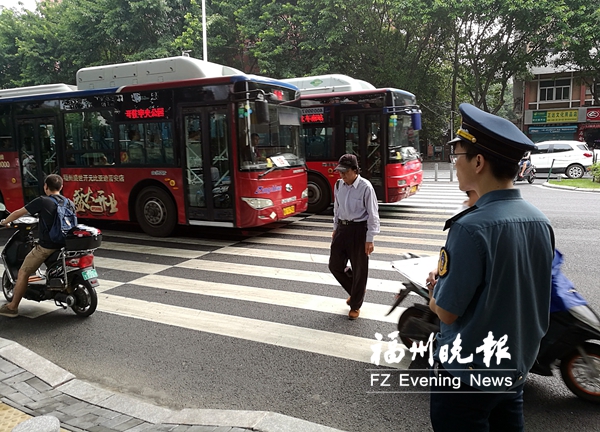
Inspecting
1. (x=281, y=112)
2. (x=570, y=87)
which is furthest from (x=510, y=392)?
(x=570, y=87)

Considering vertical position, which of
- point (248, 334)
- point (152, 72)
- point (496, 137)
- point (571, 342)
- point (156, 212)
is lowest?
point (248, 334)

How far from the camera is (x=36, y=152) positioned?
10.7 meters

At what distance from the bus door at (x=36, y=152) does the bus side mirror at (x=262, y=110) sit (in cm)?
501

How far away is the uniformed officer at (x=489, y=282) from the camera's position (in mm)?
1764

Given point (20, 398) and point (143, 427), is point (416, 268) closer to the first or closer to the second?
point (143, 427)

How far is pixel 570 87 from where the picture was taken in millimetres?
32312

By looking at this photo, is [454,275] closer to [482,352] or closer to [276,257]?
[482,352]

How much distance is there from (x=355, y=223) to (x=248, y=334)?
5.18 ft

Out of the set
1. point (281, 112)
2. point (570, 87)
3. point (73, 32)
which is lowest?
point (281, 112)

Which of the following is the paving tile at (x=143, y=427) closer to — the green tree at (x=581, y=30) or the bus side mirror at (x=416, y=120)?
the bus side mirror at (x=416, y=120)

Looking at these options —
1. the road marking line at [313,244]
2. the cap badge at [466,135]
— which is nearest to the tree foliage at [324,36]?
the road marking line at [313,244]

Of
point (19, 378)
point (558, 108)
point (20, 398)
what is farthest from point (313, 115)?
point (558, 108)

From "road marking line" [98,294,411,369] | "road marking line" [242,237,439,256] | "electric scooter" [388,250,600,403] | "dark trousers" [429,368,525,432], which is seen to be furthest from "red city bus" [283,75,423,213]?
"dark trousers" [429,368,525,432]

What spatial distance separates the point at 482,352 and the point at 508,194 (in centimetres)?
61
